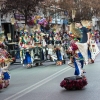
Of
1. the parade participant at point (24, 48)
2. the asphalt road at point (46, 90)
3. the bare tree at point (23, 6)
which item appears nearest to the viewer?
the asphalt road at point (46, 90)

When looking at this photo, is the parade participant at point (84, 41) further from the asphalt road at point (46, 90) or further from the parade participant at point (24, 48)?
the parade participant at point (24, 48)

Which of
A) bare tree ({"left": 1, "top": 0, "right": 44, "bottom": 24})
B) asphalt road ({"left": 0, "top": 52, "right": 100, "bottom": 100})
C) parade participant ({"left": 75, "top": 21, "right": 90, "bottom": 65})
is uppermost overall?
bare tree ({"left": 1, "top": 0, "right": 44, "bottom": 24})

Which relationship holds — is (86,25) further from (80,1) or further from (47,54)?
(80,1)

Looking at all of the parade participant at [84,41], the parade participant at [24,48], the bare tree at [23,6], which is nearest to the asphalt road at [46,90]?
the parade participant at [84,41]

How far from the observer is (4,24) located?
1702 inches

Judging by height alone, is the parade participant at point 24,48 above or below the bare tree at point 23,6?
below

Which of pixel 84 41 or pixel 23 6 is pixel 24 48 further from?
pixel 23 6

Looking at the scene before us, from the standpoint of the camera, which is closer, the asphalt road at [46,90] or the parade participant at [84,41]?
the asphalt road at [46,90]

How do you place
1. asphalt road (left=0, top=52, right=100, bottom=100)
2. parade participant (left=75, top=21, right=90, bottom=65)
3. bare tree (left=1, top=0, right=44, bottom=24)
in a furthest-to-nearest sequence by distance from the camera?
bare tree (left=1, top=0, right=44, bottom=24) < parade participant (left=75, top=21, right=90, bottom=65) < asphalt road (left=0, top=52, right=100, bottom=100)

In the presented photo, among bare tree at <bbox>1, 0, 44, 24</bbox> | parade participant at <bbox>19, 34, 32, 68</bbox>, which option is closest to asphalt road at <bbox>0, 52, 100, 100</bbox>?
parade participant at <bbox>19, 34, 32, 68</bbox>

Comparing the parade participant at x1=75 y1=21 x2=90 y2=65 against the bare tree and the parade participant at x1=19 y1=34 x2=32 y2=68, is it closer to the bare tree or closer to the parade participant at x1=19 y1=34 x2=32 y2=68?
the parade participant at x1=19 y1=34 x2=32 y2=68

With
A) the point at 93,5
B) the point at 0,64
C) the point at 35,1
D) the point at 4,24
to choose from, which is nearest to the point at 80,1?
the point at 93,5

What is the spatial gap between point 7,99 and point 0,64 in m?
2.11

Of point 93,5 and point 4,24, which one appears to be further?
point 93,5
